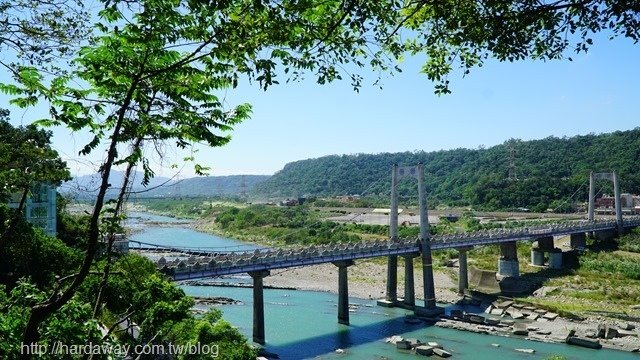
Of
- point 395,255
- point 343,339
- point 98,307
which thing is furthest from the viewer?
point 395,255

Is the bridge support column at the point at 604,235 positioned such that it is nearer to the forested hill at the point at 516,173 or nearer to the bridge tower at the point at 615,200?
the bridge tower at the point at 615,200

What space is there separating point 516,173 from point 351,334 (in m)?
81.2

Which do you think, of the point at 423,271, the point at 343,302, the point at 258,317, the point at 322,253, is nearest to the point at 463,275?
the point at 423,271

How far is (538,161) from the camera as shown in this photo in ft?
344

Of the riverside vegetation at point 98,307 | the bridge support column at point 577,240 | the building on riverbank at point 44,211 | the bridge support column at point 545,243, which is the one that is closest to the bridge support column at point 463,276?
the bridge support column at point 545,243

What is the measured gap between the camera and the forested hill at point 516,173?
260 feet

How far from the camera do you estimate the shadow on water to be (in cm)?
2366

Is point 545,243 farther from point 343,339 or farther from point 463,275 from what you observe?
point 343,339

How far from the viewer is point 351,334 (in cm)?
2688

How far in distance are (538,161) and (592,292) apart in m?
A: 74.9

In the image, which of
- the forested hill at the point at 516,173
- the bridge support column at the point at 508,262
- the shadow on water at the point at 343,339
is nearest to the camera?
the shadow on water at the point at 343,339

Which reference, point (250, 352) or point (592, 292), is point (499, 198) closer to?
point (592, 292)

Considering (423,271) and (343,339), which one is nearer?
(343,339)

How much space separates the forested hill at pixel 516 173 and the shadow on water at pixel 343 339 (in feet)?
178
